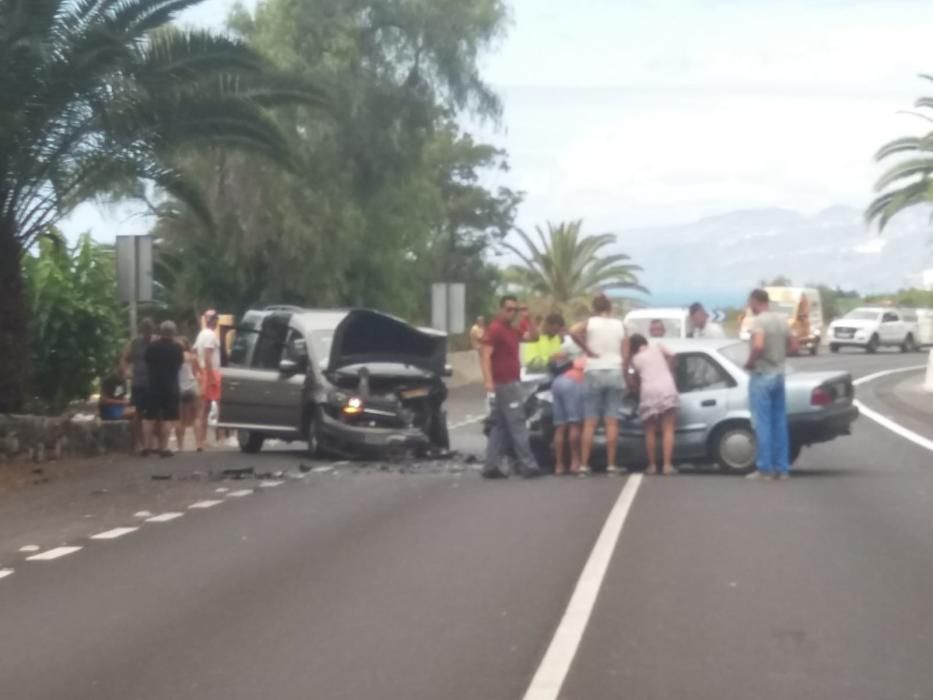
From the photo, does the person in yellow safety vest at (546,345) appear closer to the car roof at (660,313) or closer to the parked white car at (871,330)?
the car roof at (660,313)

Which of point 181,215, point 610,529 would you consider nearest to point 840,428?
point 610,529

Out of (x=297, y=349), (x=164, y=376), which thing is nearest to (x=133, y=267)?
(x=164, y=376)

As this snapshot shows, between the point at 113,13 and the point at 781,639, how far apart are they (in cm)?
1524

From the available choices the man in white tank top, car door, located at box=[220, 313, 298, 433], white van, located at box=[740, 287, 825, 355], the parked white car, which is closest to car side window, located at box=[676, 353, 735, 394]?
the man in white tank top

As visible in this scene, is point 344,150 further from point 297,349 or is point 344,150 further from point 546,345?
point 546,345

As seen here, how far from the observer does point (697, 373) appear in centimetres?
2111

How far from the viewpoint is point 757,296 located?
65.5ft

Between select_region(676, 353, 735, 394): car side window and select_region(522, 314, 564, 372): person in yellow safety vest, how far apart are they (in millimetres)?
1703

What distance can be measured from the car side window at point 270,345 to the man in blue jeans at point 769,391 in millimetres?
7203

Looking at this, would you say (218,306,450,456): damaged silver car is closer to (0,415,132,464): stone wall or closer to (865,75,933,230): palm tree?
(0,415,132,464): stone wall

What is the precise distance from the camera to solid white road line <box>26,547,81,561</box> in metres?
13.7

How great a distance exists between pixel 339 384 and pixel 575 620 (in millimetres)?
12884

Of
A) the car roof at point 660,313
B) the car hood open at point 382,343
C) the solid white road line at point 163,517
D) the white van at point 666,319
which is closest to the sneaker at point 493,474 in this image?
the car hood open at point 382,343

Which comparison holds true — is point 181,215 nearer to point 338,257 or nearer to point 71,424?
point 338,257
